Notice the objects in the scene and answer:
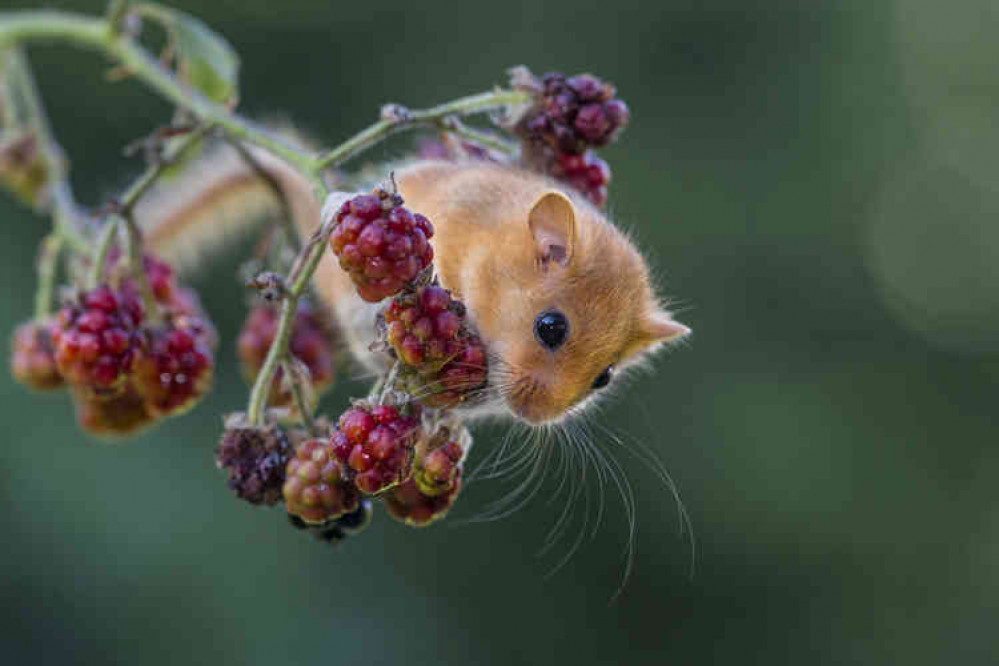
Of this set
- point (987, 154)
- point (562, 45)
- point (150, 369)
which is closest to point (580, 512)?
point (562, 45)

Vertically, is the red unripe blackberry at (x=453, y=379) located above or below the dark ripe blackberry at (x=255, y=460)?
above

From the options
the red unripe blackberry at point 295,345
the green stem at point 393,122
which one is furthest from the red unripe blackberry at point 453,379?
the red unripe blackberry at point 295,345

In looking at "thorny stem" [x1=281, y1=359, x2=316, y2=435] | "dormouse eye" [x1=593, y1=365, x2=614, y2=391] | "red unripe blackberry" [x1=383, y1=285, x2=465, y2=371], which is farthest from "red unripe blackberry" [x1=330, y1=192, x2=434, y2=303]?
"dormouse eye" [x1=593, y1=365, x2=614, y2=391]

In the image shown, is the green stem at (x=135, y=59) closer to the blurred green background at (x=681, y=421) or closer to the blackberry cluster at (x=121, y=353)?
the blackberry cluster at (x=121, y=353)

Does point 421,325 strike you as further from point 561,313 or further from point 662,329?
→ point 662,329

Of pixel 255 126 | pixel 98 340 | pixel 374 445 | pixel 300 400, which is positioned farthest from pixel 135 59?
pixel 374 445

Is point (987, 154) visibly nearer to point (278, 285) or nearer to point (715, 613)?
point (715, 613)

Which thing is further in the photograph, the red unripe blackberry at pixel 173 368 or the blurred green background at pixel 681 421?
the blurred green background at pixel 681 421

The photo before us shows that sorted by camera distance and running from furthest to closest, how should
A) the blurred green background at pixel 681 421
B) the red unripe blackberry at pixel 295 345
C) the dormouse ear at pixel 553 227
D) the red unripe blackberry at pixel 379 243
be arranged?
the blurred green background at pixel 681 421 < the red unripe blackberry at pixel 295 345 < the dormouse ear at pixel 553 227 < the red unripe blackberry at pixel 379 243
